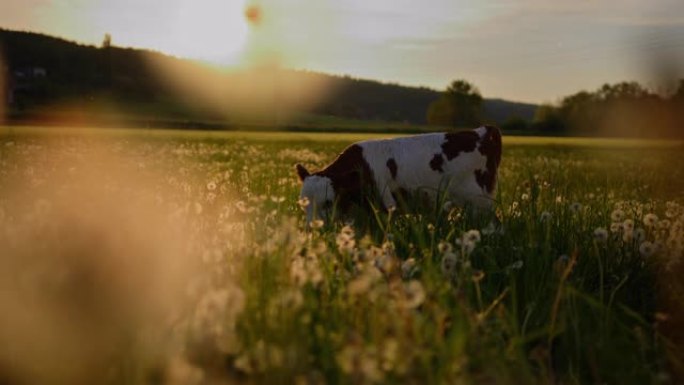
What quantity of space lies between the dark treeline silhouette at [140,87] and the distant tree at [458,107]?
8.51 meters

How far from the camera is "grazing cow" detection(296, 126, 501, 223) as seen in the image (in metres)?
8.50

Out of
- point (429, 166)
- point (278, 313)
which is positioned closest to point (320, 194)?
point (429, 166)

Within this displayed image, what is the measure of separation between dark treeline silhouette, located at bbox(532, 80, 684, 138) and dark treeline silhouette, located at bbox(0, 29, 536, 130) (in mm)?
8319

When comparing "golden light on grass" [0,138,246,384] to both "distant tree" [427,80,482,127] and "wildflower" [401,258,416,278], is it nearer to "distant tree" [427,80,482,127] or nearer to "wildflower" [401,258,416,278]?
"wildflower" [401,258,416,278]

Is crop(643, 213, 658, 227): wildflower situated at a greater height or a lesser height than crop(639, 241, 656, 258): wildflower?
greater

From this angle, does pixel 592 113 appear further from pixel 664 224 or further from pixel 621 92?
pixel 664 224

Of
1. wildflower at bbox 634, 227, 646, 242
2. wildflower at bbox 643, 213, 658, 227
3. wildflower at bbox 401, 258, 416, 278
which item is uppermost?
wildflower at bbox 643, 213, 658, 227

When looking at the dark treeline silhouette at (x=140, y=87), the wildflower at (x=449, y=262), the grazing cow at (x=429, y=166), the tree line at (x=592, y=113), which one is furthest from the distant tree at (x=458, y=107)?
the wildflower at (x=449, y=262)

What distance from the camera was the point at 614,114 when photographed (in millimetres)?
120000

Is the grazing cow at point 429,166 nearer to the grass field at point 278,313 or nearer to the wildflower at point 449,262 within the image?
the grass field at point 278,313

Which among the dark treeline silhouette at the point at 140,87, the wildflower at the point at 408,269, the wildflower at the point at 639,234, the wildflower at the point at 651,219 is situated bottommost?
the wildflower at the point at 408,269

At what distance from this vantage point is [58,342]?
2.56 metres

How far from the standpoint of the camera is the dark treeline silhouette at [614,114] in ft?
318

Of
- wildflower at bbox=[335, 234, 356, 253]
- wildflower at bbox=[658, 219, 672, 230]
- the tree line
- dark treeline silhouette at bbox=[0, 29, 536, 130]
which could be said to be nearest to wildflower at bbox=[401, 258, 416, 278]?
wildflower at bbox=[335, 234, 356, 253]
